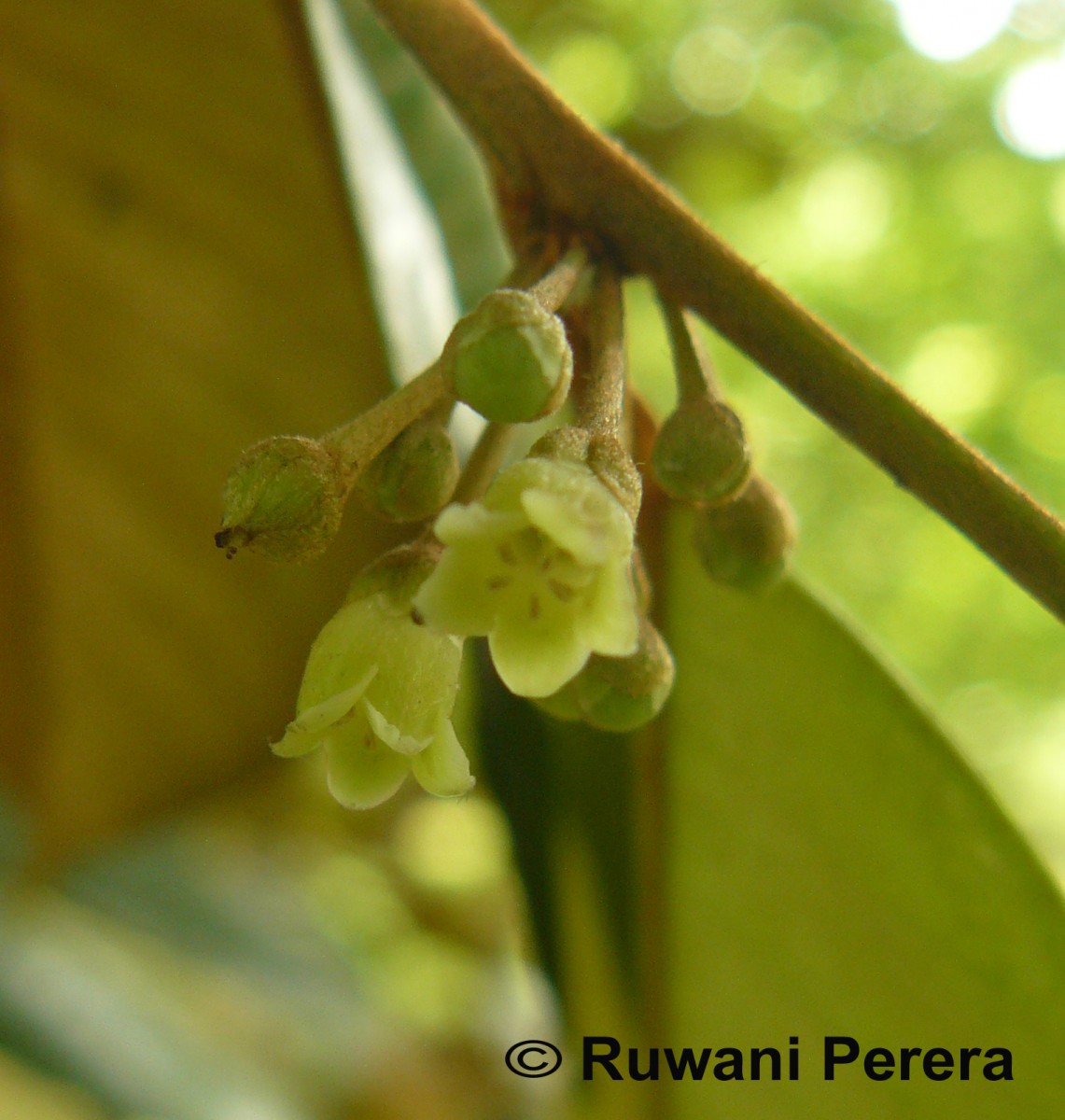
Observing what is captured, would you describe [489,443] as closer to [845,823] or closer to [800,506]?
[845,823]

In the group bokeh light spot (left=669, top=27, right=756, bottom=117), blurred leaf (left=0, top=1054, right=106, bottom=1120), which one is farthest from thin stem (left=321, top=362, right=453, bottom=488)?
bokeh light spot (left=669, top=27, right=756, bottom=117)

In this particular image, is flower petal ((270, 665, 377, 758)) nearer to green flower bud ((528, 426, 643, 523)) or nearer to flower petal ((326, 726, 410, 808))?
flower petal ((326, 726, 410, 808))

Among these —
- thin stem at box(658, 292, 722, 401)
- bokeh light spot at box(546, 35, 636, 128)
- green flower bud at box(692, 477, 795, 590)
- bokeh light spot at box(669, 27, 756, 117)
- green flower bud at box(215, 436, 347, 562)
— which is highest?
bokeh light spot at box(669, 27, 756, 117)

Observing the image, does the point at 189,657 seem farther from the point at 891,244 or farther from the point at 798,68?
the point at 798,68

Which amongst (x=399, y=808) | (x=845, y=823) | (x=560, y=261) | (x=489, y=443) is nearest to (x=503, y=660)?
(x=489, y=443)

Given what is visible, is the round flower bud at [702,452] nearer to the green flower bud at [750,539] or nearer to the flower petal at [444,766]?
the green flower bud at [750,539]

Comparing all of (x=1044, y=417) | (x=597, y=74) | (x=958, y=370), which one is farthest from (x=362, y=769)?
(x=597, y=74)
